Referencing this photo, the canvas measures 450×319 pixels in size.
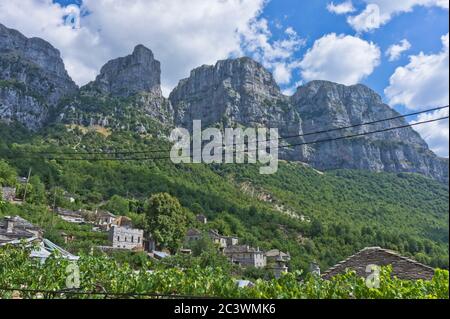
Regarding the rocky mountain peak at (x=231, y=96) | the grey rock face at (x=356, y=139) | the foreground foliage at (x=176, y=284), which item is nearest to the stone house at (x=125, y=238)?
the foreground foliage at (x=176, y=284)

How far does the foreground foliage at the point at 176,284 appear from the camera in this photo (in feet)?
16.9

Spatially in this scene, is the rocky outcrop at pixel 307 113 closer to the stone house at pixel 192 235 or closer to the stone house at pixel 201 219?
the stone house at pixel 201 219

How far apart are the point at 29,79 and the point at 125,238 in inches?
3865

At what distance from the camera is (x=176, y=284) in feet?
24.4

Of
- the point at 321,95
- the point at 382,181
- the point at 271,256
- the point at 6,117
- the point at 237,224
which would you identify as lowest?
the point at 271,256

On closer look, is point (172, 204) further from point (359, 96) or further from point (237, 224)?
point (359, 96)

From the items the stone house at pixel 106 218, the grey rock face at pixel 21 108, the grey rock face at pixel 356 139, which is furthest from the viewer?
the grey rock face at pixel 356 139

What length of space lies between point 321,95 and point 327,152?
31.1 meters

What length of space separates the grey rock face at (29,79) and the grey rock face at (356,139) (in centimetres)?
8303

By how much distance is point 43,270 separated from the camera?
9.78 meters

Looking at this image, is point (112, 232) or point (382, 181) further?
point (382, 181)

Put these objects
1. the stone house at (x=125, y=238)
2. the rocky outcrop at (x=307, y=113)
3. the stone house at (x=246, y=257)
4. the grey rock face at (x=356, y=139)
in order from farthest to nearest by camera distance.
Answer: the rocky outcrop at (x=307, y=113)
the grey rock face at (x=356, y=139)
the stone house at (x=246, y=257)
the stone house at (x=125, y=238)

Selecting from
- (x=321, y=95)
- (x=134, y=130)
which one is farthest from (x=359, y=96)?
(x=134, y=130)

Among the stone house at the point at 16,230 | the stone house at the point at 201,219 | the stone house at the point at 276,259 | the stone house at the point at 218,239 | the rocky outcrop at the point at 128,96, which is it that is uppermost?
the rocky outcrop at the point at 128,96
